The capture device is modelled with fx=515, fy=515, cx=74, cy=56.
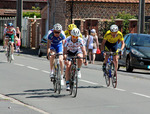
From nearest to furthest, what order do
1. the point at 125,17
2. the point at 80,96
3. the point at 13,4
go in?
the point at 80,96
the point at 125,17
the point at 13,4

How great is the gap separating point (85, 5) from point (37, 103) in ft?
98.5

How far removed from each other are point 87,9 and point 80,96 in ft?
94.3

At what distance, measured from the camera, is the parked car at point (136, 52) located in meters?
19.9

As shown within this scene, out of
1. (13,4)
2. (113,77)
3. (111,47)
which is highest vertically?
(13,4)

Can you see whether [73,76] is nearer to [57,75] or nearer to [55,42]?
[57,75]

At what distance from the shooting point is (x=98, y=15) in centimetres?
4078

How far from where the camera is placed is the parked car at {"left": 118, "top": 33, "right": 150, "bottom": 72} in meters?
19.9

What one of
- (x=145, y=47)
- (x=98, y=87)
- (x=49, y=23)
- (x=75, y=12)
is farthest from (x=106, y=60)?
(x=49, y=23)

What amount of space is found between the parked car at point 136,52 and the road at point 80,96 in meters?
2.24

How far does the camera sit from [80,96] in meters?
12.1

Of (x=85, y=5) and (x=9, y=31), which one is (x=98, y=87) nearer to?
(x=9, y=31)

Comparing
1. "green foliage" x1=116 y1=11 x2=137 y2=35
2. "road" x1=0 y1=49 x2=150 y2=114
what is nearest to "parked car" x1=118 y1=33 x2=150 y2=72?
"road" x1=0 y1=49 x2=150 y2=114

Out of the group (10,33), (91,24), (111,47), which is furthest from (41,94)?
(91,24)

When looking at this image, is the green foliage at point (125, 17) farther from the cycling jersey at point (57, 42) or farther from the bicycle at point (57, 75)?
the bicycle at point (57, 75)
